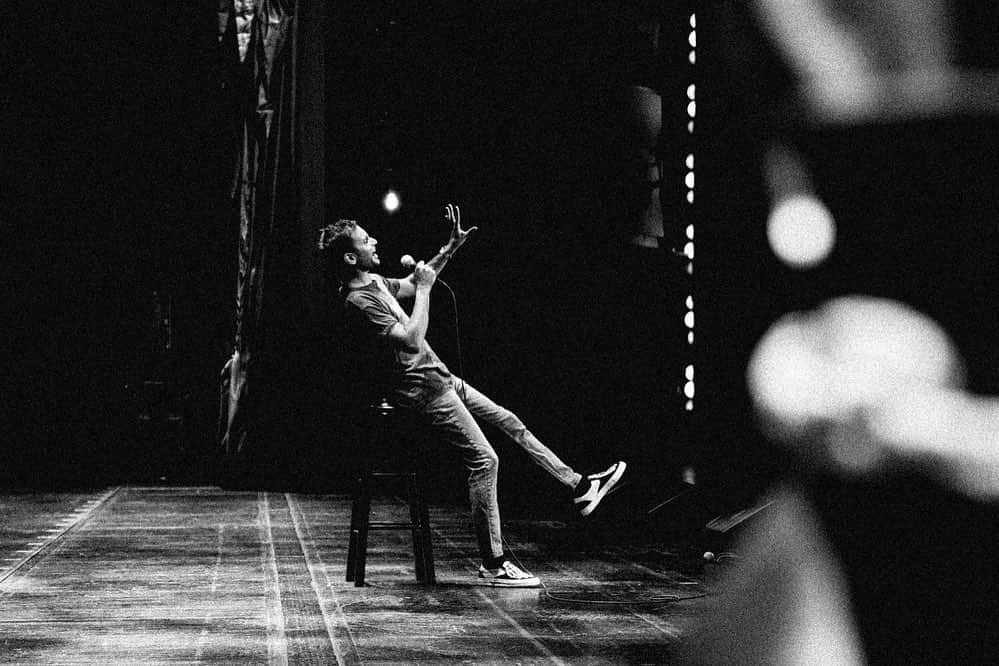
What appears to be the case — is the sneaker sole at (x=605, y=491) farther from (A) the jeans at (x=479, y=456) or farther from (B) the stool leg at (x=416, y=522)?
(B) the stool leg at (x=416, y=522)

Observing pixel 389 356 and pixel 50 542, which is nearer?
pixel 389 356

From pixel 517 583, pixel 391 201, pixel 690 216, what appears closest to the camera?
pixel 517 583

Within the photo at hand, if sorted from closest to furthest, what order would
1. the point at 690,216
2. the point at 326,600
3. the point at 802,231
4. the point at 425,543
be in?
the point at 802,231 → the point at 326,600 → the point at 425,543 → the point at 690,216

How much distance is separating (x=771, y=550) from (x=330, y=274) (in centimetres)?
459

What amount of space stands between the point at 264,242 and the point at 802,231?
10592mm

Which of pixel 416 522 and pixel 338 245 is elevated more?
pixel 338 245

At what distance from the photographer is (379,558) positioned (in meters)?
6.48

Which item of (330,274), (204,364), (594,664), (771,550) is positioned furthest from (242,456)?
(771,550)

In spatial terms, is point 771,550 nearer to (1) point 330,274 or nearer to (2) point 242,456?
(1) point 330,274

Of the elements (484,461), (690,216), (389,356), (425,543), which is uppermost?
(690,216)

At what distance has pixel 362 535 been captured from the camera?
5469mm

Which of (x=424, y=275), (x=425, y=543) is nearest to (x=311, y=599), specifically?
(x=425, y=543)

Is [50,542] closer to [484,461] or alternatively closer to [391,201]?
[484,461]

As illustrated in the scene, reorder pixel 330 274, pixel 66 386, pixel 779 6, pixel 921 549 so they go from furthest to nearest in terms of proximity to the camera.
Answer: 1. pixel 66 386
2. pixel 330 274
3. pixel 779 6
4. pixel 921 549
